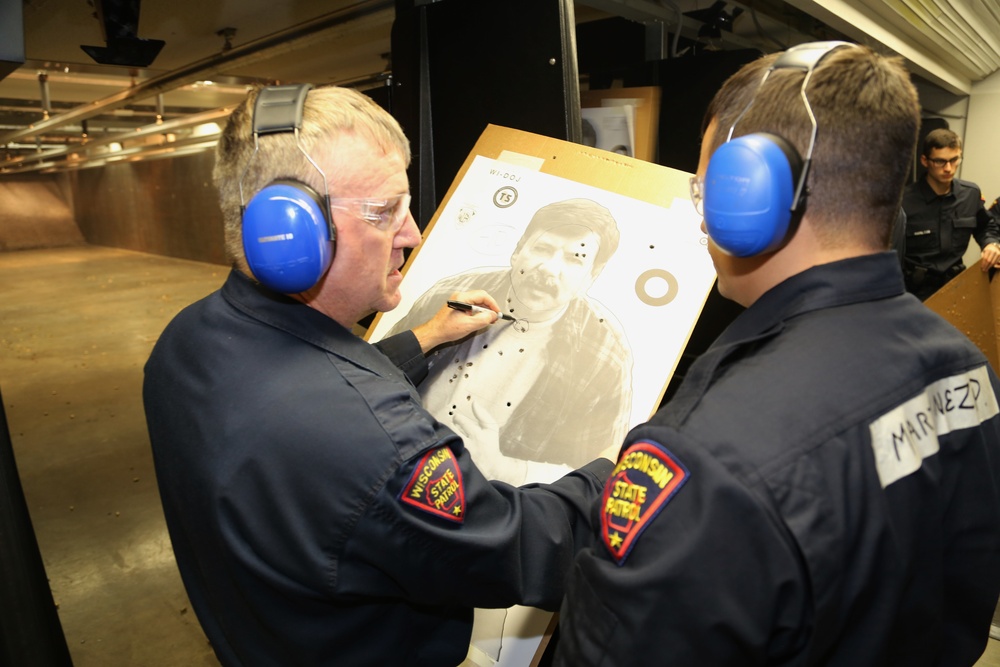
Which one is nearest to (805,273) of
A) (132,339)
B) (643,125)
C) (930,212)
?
(643,125)

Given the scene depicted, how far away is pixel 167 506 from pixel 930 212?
4678 millimetres

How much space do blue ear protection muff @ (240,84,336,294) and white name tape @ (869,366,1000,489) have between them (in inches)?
27.0

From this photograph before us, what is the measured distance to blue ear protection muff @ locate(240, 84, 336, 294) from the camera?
0.83m

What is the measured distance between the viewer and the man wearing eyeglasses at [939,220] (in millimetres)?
3979

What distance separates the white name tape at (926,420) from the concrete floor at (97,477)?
6.95ft

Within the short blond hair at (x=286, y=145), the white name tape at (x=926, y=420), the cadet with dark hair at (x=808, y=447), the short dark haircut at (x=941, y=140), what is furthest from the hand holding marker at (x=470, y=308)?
the short dark haircut at (x=941, y=140)

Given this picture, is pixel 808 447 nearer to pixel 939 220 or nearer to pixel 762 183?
pixel 762 183

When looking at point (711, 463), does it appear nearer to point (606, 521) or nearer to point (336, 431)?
point (606, 521)

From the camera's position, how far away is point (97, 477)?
360 centimetres

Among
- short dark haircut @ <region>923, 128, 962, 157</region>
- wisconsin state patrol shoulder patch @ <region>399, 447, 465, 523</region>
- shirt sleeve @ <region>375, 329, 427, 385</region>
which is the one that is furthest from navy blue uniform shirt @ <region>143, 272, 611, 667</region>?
short dark haircut @ <region>923, 128, 962, 157</region>

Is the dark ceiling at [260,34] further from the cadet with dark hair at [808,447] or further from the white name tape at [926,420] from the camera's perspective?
the white name tape at [926,420]

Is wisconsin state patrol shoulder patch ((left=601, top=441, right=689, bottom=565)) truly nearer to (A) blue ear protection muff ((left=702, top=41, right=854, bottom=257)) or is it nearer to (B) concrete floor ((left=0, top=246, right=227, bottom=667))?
(A) blue ear protection muff ((left=702, top=41, right=854, bottom=257))

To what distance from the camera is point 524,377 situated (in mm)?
1331

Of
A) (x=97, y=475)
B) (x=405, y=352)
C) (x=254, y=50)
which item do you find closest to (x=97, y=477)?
(x=97, y=475)
